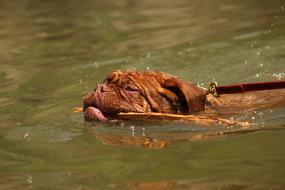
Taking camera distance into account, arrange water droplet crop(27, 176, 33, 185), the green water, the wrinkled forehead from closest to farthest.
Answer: the green water, water droplet crop(27, 176, 33, 185), the wrinkled forehead

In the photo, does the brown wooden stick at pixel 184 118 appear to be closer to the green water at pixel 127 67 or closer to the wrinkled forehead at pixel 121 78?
the green water at pixel 127 67

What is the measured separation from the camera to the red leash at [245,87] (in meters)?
6.81

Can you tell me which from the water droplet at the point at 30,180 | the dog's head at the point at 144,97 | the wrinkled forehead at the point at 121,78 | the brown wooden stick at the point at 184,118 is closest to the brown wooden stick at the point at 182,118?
the brown wooden stick at the point at 184,118

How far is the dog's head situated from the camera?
23.5ft

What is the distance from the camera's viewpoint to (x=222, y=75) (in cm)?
1009

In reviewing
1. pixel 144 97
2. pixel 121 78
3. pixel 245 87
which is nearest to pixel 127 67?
pixel 121 78

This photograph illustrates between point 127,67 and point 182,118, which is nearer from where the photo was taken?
point 182,118

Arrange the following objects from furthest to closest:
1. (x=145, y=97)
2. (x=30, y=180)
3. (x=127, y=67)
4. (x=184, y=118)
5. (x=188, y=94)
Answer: (x=127, y=67)
(x=145, y=97)
(x=188, y=94)
(x=184, y=118)
(x=30, y=180)

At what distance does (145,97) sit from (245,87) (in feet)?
3.46

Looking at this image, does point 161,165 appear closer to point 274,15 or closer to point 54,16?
point 274,15

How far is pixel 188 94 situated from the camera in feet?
23.2

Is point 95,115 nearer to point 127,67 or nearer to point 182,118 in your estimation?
point 182,118

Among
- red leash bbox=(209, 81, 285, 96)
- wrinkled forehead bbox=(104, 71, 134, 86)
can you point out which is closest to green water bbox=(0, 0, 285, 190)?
red leash bbox=(209, 81, 285, 96)

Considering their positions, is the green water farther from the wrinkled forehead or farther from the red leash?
the wrinkled forehead
